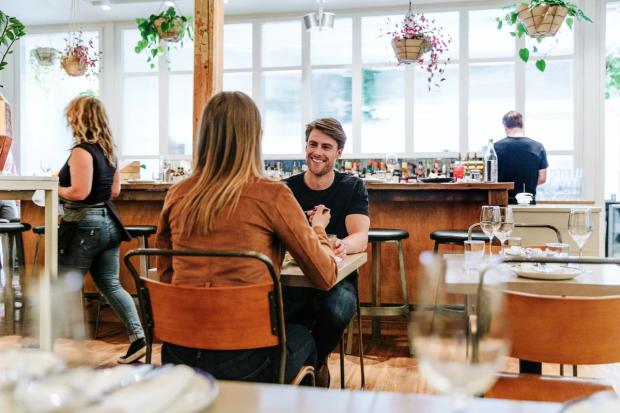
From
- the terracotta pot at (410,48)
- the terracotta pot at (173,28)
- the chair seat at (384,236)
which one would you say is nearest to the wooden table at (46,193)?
the chair seat at (384,236)

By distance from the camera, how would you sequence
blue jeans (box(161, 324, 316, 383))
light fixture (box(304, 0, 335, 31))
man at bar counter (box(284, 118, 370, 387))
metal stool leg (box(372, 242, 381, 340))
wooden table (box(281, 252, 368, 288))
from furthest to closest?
1. light fixture (box(304, 0, 335, 31))
2. metal stool leg (box(372, 242, 381, 340))
3. man at bar counter (box(284, 118, 370, 387))
4. wooden table (box(281, 252, 368, 288))
5. blue jeans (box(161, 324, 316, 383))

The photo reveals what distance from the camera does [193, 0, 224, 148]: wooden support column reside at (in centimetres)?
348

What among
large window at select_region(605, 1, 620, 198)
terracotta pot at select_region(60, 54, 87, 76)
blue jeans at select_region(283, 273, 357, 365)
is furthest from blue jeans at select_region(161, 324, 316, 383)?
large window at select_region(605, 1, 620, 198)

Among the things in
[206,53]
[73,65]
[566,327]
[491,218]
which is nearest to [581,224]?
[491,218]

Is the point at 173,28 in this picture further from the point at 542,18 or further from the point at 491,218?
the point at 491,218

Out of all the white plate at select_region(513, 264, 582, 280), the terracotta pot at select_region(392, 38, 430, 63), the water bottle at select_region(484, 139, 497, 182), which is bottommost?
the white plate at select_region(513, 264, 582, 280)

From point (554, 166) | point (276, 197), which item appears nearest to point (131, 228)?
point (276, 197)

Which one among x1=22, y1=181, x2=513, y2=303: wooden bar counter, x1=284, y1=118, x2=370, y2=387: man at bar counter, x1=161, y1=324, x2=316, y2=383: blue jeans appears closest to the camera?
x1=161, y1=324, x2=316, y2=383: blue jeans

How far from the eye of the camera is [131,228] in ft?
13.0

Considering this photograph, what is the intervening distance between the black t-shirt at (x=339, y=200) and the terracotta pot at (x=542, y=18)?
259 cm

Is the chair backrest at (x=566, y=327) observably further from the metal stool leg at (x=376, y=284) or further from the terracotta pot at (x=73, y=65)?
the terracotta pot at (x=73, y=65)

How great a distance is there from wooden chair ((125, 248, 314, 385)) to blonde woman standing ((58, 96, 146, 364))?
6.01 feet

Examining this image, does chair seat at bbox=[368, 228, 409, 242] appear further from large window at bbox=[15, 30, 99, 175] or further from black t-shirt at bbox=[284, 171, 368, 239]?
large window at bbox=[15, 30, 99, 175]

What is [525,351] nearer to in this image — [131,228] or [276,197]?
[276,197]
